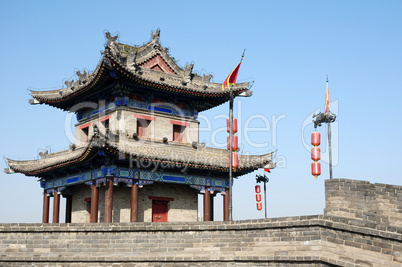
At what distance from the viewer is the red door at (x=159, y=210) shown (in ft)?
83.1

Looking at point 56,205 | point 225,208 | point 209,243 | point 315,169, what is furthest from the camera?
point 56,205

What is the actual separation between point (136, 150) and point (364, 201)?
11161 millimetres

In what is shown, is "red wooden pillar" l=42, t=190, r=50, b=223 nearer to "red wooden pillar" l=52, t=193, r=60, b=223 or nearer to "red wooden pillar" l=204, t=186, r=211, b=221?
"red wooden pillar" l=52, t=193, r=60, b=223

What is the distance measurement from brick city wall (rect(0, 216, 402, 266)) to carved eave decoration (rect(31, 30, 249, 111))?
9272 mm

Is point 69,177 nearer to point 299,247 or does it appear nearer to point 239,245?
point 239,245

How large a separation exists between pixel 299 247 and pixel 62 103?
1848cm

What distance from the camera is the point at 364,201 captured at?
53.3 ft

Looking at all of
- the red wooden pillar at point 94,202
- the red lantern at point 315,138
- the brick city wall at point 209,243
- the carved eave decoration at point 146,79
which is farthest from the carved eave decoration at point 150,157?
the red lantern at point 315,138

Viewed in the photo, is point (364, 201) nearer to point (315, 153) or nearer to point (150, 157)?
point (315, 153)

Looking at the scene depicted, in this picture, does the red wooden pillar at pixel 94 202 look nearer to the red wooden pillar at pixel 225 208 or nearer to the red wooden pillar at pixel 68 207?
the red wooden pillar at pixel 68 207

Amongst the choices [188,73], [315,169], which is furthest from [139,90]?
[315,169]

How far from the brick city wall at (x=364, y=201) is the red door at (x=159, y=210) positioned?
11.3 meters

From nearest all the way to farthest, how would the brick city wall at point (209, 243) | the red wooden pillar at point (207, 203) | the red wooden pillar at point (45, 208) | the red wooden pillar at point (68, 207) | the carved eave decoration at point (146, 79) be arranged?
the brick city wall at point (209, 243) < the carved eave decoration at point (146, 79) < the red wooden pillar at point (207, 203) < the red wooden pillar at point (68, 207) < the red wooden pillar at point (45, 208)

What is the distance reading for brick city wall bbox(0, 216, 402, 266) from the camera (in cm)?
1403
